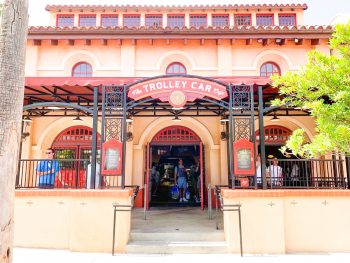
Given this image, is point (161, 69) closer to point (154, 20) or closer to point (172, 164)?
point (154, 20)

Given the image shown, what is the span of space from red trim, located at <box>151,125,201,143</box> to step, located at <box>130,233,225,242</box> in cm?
484

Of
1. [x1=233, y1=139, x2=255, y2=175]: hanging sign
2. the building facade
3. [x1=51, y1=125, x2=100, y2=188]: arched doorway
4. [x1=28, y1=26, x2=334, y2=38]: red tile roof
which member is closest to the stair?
[x1=233, y1=139, x2=255, y2=175]: hanging sign

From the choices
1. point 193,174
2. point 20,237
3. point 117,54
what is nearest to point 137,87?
point 20,237

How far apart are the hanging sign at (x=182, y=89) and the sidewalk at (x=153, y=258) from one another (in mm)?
3571

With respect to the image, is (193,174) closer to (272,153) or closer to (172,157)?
(172,157)

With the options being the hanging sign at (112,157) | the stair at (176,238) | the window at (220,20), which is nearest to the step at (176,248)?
the stair at (176,238)

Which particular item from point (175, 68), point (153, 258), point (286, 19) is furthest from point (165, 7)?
point (153, 258)

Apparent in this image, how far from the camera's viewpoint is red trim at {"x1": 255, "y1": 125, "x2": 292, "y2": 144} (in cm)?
1083

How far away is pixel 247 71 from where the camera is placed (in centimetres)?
1131

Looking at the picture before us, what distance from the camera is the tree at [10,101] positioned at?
2.88 metres

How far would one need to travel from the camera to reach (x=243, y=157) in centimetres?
643

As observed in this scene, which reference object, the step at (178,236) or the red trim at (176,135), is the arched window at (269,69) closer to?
the red trim at (176,135)

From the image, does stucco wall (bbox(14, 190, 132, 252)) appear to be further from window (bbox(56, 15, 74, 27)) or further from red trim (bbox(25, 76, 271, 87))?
window (bbox(56, 15, 74, 27))

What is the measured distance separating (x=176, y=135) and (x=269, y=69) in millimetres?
4833
